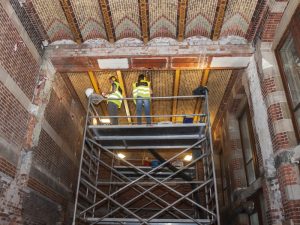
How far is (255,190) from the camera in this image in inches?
307

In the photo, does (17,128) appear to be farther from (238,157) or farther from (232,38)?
(238,157)

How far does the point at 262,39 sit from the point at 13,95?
6299 millimetres

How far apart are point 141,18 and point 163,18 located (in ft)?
2.00

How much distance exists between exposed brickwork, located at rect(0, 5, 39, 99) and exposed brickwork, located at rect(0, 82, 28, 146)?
1.62 ft

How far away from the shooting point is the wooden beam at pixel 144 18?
7.05m

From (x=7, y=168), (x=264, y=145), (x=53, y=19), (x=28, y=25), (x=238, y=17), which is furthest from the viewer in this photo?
(x=53, y=19)

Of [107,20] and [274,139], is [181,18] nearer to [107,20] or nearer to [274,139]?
[107,20]

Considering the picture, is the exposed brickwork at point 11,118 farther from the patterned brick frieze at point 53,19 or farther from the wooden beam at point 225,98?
the wooden beam at point 225,98

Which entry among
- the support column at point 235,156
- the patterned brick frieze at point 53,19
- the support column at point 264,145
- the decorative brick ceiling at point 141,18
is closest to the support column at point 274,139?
the support column at point 264,145

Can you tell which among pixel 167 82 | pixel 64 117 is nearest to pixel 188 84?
pixel 167 82

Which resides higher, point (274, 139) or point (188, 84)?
point (188, 84)

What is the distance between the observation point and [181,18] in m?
7.40

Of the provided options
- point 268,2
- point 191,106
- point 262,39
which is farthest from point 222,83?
point 268,2

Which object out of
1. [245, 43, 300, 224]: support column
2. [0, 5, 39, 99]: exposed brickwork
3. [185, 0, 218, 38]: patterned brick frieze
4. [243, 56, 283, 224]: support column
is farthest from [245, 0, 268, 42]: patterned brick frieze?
[0, 5, 39, 99]: exposed brickwork
